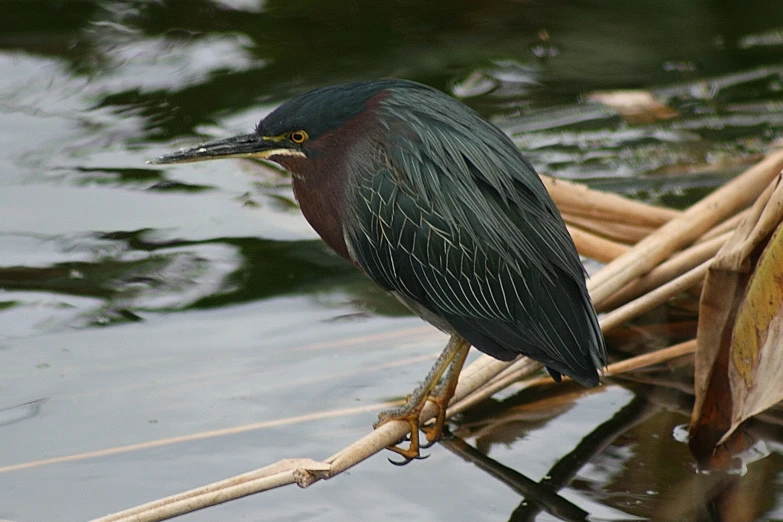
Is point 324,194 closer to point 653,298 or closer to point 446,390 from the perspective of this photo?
point 446,390

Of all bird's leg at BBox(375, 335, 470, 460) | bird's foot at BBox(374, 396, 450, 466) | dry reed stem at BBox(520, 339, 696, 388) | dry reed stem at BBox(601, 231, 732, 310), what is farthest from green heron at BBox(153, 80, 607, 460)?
dry reed stem at BBox(601, 231, 732, 310)

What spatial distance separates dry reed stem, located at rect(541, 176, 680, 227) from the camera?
13.5 feet

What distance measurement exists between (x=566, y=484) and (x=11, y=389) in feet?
6.04

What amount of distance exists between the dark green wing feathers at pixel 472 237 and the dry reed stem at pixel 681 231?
514 millimetres

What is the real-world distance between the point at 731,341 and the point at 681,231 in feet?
2.77

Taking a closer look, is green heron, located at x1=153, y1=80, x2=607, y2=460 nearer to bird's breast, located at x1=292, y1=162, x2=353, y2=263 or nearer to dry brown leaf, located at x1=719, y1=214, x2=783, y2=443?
bird's breast, located at x1=292, y1=162, x2=353, y2=263

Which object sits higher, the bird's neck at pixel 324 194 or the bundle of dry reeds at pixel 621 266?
the bird's neck at pixel 324 194

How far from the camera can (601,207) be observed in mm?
4102

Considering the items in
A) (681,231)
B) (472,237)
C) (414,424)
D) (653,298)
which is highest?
(472,237)

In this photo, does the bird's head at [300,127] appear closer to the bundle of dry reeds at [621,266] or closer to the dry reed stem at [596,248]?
the bundle of dry reeds at [621,266]

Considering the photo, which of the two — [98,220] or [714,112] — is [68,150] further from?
[714,112]

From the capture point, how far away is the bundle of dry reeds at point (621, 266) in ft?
8.44

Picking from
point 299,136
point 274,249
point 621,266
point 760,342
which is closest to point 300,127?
point 299,136

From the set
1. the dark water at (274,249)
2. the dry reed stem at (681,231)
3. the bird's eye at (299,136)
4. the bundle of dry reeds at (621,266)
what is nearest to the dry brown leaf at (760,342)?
the bundle of dry reeds at (621,266)
